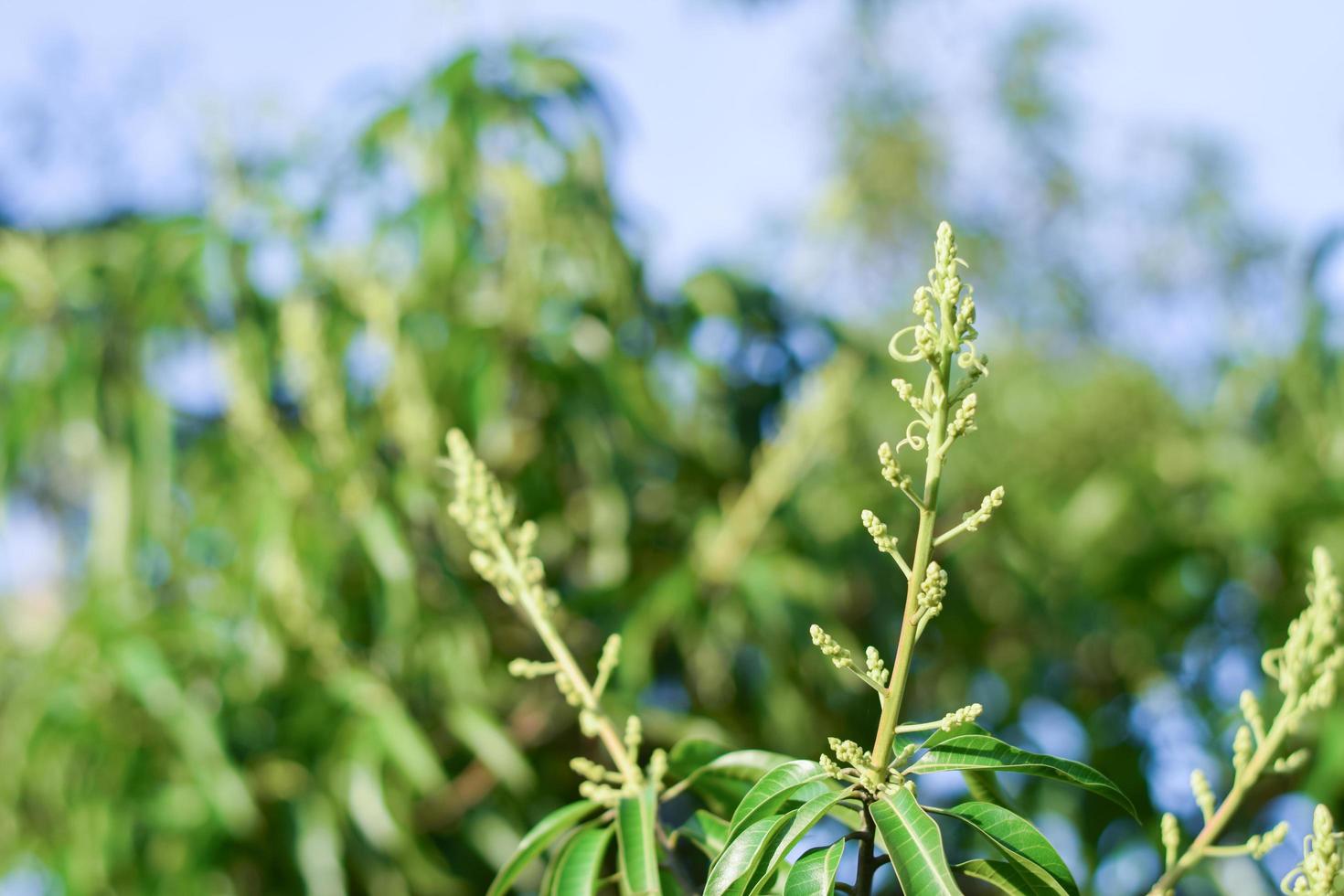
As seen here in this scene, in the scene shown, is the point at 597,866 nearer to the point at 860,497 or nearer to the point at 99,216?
the point at 860,497

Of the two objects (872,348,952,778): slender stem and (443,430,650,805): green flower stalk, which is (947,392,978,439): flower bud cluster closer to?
(872,348,952,778): slender stem

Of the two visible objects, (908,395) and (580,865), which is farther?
(580,865)

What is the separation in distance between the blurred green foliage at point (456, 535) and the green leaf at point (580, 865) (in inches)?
48.8

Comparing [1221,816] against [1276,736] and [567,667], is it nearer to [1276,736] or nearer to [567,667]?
[1276,736]

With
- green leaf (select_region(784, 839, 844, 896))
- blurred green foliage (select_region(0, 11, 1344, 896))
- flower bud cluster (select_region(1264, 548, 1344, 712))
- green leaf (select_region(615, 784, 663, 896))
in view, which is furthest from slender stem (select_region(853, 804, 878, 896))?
blurred green foliage (select_region(0, 11, 1344, 896))

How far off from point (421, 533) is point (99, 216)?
8.25 feet

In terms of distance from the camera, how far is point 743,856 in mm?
556

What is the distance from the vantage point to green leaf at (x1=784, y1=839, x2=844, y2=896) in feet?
1.75

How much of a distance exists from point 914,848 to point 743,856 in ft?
0.24

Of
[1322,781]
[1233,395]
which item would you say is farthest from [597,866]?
[1233,395]

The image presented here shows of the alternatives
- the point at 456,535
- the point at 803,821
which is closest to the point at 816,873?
the point at 803,821

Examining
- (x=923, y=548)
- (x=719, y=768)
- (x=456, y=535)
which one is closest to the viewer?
(x=923, y=548)

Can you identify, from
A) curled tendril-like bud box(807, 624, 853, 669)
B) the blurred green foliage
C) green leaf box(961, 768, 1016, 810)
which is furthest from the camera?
the blurred green foliage

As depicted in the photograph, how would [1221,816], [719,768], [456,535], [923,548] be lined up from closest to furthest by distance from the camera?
1. [923,548]
2. [1221,816]
3. [719,768]
4. [456,535]
